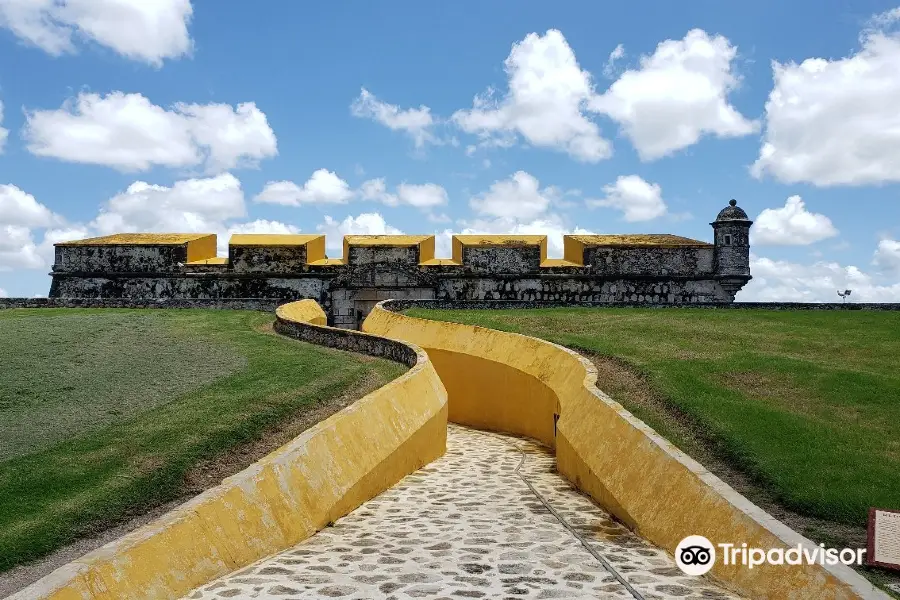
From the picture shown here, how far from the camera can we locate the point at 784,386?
1155cm

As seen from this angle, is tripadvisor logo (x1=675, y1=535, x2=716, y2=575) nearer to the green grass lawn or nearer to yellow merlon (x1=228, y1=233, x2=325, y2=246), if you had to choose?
the green grass lawn

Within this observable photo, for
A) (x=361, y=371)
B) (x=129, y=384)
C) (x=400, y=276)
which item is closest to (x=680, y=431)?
(x=361, y=371)

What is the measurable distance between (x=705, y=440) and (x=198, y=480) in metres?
6.13

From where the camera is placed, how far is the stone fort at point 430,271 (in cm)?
2941

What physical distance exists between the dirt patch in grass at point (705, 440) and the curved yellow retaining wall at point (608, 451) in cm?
58

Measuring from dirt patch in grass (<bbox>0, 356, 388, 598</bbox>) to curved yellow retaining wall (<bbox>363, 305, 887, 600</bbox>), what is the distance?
3519 mm

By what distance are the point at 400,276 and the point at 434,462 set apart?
58.1 feet

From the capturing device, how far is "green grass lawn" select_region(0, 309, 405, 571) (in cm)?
697

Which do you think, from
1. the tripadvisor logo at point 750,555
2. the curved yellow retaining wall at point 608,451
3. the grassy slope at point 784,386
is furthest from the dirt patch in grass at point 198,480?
the tripadvisor logo at point 750,555

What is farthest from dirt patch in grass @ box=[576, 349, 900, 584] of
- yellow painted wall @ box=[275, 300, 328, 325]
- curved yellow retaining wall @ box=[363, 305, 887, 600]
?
yellow painted wall @ box=[275, 300, 328, 325]

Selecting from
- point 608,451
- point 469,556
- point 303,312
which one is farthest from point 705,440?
point 303,312

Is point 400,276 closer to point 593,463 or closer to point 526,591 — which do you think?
point 593,463

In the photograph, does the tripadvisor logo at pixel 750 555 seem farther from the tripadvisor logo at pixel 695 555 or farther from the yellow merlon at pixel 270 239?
the yellow merlon at pixel 270 239

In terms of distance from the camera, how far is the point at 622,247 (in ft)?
97.5
